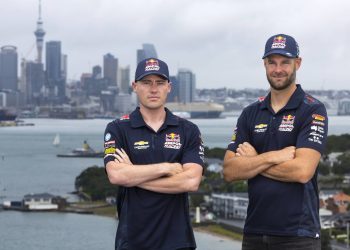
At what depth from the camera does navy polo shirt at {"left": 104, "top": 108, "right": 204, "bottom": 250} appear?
2.12 m

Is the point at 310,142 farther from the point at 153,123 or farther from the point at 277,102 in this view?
the point at 153,123

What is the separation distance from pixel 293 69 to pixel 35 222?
15.7 meters

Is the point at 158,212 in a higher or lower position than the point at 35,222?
higher

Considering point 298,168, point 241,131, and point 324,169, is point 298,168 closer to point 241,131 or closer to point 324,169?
point 241,131

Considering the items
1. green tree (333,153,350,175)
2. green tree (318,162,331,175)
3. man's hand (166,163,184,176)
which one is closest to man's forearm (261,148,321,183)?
man's hand (166,163,184,176)

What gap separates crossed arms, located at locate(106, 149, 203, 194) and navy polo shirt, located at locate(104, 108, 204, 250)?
0.9 inches

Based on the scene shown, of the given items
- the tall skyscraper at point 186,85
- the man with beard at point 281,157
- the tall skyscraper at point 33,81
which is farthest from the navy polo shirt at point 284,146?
the tall skyscraper at point 33,81

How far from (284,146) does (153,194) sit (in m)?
0.37

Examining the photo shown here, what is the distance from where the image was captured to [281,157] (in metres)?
2.13

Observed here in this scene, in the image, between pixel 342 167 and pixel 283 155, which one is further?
pixel 342 167

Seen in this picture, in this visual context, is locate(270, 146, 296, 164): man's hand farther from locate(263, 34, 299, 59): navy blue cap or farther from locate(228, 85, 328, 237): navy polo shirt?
locate(263, 34, 299, 59): navy blue cap

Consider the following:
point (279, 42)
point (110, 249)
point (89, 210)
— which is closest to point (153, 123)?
point (279, 42)

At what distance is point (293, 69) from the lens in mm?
2195

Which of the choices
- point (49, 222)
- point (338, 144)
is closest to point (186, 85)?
point (338, 144)
